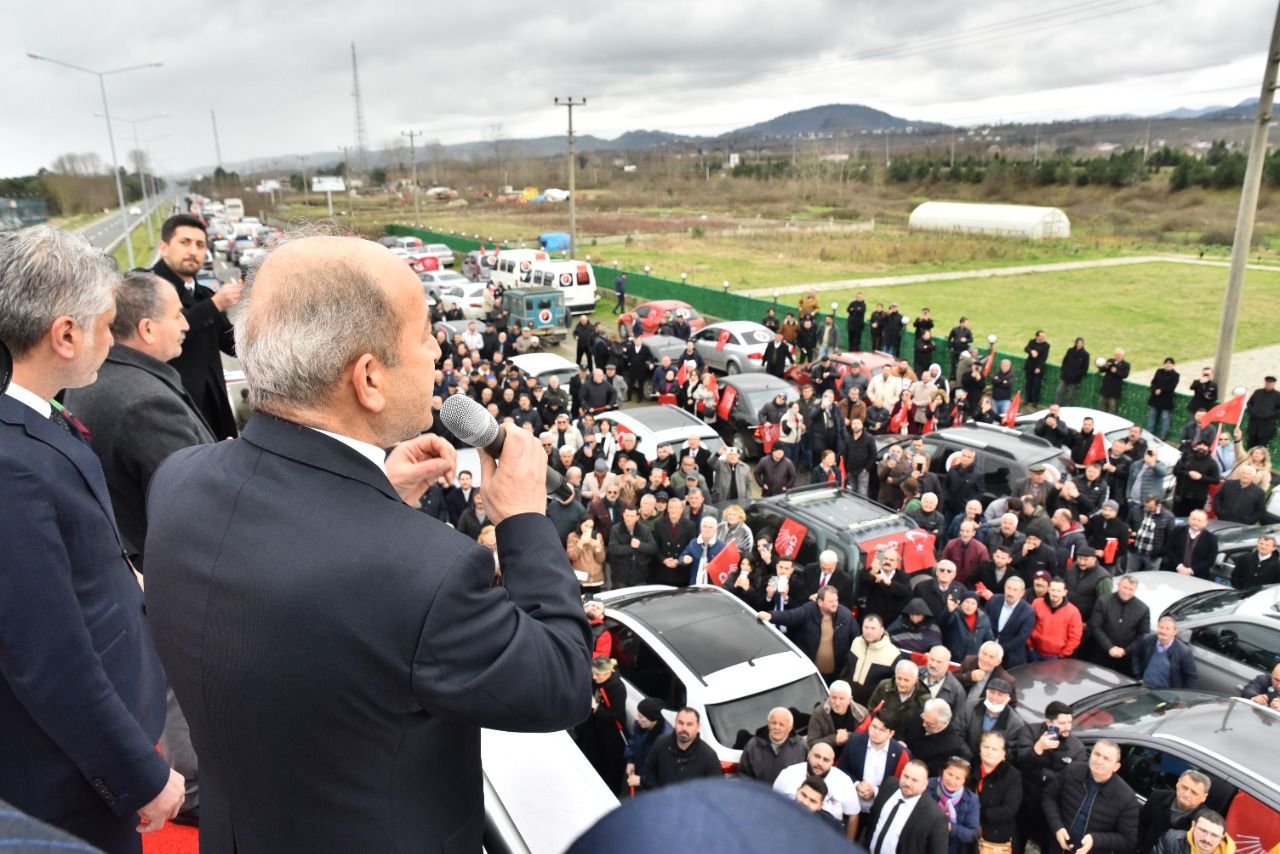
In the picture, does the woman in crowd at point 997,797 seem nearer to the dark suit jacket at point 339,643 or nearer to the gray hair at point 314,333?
the dark suit jacket at point 339,643

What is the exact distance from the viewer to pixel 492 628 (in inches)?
52.7

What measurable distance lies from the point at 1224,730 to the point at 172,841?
21.5 ft

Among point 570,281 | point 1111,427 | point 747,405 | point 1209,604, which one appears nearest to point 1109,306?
point 570,281

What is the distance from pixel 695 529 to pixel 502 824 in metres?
8.24

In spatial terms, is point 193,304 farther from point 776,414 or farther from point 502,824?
point 776,414

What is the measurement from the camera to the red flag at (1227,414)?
12.8 meters

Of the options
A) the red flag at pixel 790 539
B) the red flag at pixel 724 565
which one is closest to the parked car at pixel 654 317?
the red flag at pixel 790 539

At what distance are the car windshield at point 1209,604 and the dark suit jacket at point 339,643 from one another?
8716 mm

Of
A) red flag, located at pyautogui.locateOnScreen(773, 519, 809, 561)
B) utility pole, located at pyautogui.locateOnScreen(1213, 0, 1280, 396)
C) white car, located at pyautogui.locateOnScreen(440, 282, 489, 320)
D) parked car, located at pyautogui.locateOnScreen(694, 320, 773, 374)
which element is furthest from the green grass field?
red flag, located at pyautogui.locateOnScreen(773, 519, 809, 561)

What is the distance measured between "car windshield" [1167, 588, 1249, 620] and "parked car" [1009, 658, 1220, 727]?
0.91 m

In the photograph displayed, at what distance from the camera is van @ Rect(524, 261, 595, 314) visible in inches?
1142

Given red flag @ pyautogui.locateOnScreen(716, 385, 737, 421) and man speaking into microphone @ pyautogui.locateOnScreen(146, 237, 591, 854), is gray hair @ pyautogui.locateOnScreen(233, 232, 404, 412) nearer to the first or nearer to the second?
man speaking into microphone @ pyautogui.locateOnScreen(146, 237, 591, 854)

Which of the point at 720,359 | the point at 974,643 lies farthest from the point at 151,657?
the point at 720,359

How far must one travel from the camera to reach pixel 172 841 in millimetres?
2602
